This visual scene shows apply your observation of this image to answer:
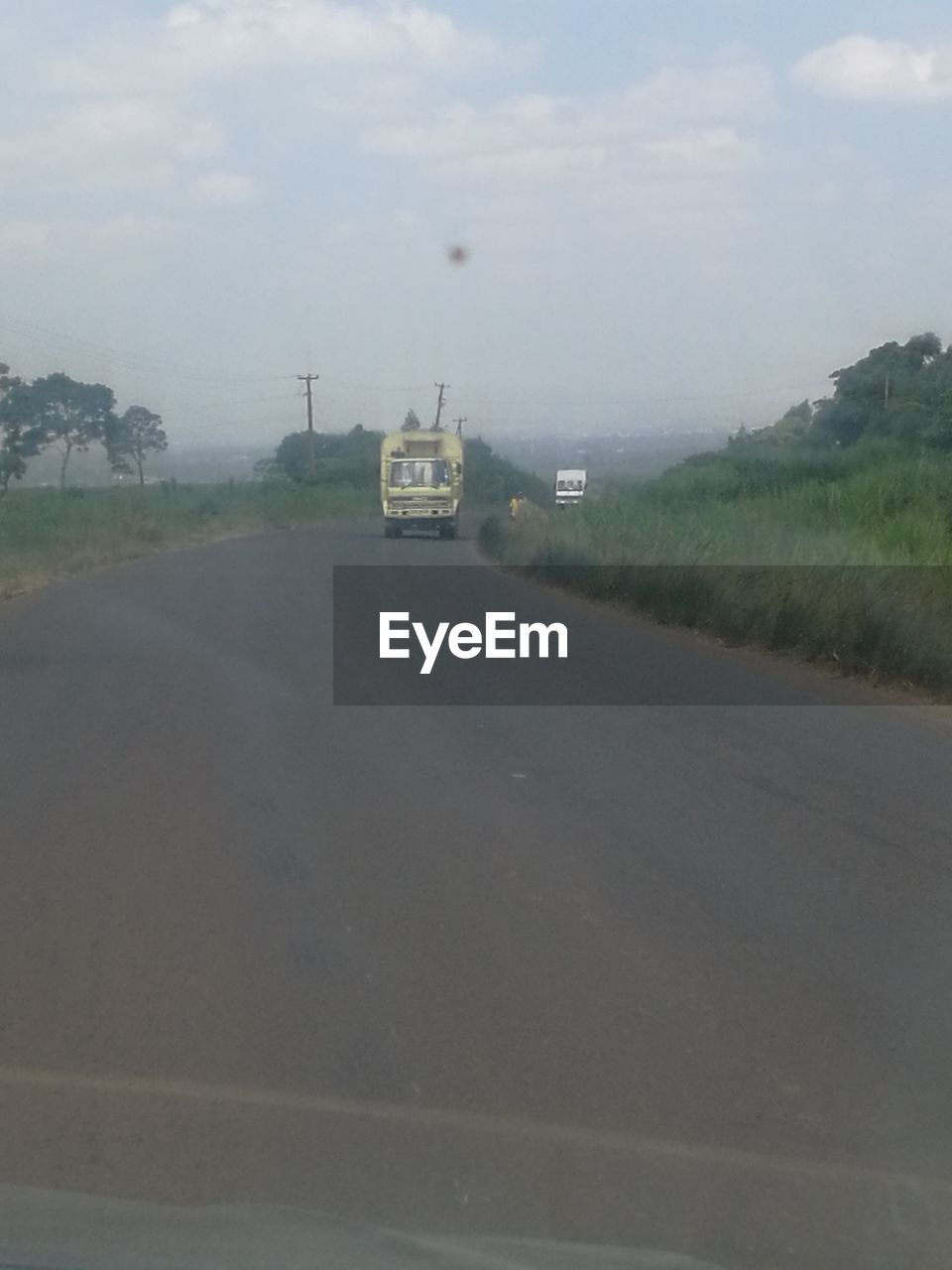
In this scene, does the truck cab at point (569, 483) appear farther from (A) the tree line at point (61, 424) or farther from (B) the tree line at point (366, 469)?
(A) the tree line at point (61, 424)

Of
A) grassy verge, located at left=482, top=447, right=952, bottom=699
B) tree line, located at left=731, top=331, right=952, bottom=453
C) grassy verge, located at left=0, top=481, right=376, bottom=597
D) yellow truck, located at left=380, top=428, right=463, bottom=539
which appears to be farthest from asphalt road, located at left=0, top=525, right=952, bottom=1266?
yellow truck, located at left=380, top=428, right=463, bottom=539

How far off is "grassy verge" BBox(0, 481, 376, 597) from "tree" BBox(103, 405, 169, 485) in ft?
19.6

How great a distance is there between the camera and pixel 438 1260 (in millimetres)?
3562

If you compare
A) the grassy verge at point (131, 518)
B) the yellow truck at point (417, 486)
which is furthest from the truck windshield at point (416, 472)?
A: the grassy verge at point (131, 518)

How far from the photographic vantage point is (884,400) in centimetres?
4572

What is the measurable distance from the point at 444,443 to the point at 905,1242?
45264 millimetres

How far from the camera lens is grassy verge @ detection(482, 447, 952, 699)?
15227 millimetres

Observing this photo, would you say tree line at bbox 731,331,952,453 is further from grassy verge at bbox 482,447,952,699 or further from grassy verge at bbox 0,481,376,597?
grassy verge at bbox 0,481,376,597

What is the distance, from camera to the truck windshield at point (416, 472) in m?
46.8

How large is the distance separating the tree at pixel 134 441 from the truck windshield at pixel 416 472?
32.0 m

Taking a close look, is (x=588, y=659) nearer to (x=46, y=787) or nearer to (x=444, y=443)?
(x=46, y=787)

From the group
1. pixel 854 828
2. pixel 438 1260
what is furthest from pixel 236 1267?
pixel 854 828

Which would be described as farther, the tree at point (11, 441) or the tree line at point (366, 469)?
the tree line at point (366, 469)

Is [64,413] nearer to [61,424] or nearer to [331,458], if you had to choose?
[61,424]
